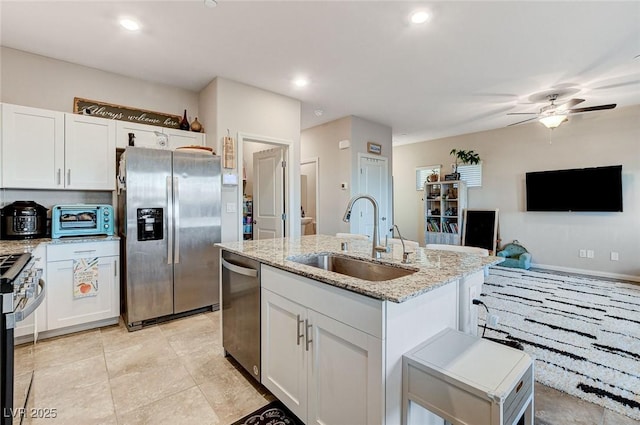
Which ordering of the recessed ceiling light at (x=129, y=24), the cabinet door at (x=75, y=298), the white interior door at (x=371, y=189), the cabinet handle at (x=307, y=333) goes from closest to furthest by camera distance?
the cabinet handle at (x=307, y=333) < the recessed ceiling light at (x=129, y=24) < the cabinet door at (x=75, y=298) < the white interior door at (x=371, y=189)

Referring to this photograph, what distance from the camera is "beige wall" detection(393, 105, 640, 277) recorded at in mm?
4684

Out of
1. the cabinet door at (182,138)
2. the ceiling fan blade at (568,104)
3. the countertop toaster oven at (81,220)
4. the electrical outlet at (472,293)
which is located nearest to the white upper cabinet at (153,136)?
the cabinet door at (182,138)

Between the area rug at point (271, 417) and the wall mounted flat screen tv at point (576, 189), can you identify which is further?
the wall mounted flat screen tv at point (576, 189)

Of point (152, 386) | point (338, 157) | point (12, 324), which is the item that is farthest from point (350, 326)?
point (338, 157)

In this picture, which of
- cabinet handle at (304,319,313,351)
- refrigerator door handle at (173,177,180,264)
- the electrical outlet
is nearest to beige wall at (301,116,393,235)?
refrigerator door handle at (173,177,180,264)

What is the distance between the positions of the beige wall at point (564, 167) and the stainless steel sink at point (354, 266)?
17.4ft

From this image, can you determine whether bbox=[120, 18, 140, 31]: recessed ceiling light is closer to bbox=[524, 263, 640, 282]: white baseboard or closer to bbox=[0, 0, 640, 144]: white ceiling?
bbox=[0, 0, 640, 144]: white ceiling

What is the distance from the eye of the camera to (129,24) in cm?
252

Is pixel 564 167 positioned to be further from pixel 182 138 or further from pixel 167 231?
pixel 167 231

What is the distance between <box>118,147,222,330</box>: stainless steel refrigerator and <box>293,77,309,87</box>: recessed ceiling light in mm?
1426

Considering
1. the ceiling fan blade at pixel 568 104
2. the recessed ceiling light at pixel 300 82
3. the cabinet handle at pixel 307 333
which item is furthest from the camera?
the ceiling fan blade at pixel 568 104

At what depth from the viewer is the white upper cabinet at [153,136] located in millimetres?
3256

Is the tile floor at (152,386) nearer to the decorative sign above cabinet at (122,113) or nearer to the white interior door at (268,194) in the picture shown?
the white interior door at (268,194)

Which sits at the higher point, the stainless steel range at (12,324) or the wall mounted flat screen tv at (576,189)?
the wall mounted flat screen tv at (576,189)
